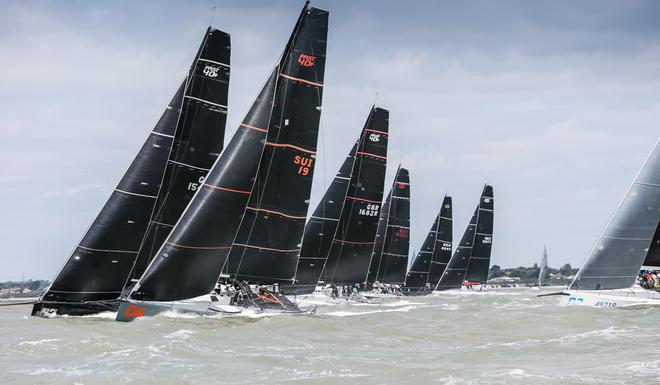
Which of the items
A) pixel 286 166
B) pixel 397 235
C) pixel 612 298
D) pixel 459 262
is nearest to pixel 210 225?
pixel 286 166

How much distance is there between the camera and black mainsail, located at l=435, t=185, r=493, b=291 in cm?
8025

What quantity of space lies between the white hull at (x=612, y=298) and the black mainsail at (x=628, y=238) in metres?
0.69

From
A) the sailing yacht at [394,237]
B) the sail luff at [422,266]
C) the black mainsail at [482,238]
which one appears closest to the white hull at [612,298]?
the sailing yacht at [394,237]

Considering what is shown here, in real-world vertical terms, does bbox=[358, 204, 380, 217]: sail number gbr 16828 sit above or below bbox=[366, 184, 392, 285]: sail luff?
above

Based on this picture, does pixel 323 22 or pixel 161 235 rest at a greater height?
pixel 323 22

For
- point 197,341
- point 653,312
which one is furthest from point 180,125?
point 653,312

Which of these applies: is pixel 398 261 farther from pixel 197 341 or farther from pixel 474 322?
pixel 197 341

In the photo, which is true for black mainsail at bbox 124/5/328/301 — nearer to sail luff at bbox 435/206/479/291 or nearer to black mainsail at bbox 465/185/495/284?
sail luff at bbox 435/206/479/291

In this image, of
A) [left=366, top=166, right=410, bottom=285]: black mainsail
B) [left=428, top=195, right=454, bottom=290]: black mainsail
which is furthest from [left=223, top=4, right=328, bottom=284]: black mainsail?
[left=428, top=195, right=454, bottom=290]: black mainsail

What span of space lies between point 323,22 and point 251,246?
9478mm

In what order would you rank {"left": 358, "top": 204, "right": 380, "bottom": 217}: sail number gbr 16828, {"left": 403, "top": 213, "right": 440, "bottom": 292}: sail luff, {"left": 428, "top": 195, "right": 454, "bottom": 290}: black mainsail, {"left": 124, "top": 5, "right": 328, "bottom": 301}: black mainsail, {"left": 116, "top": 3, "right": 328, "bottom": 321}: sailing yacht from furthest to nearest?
{"left": 428, "top": 195, "right": 454, "bottom": 290}: black mainsail, {"left": 403, "top": 213, "right": 440, "bottom": 292}: sail luff, {"left": 358, "top": 204, "right": 380, "bottom": 217}: sail number gbr 16828, {"left": 116, "top": 3, "right": 328, "bottom": 321}: sailing yacht, {"left": 124, "top": 5, "right": 328, "bottom": 301}: black mainsail

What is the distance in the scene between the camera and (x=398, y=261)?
217 ft

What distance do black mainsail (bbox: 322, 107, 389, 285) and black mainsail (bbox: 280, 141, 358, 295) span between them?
2.05ft

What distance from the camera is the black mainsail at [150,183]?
99.6 ft
